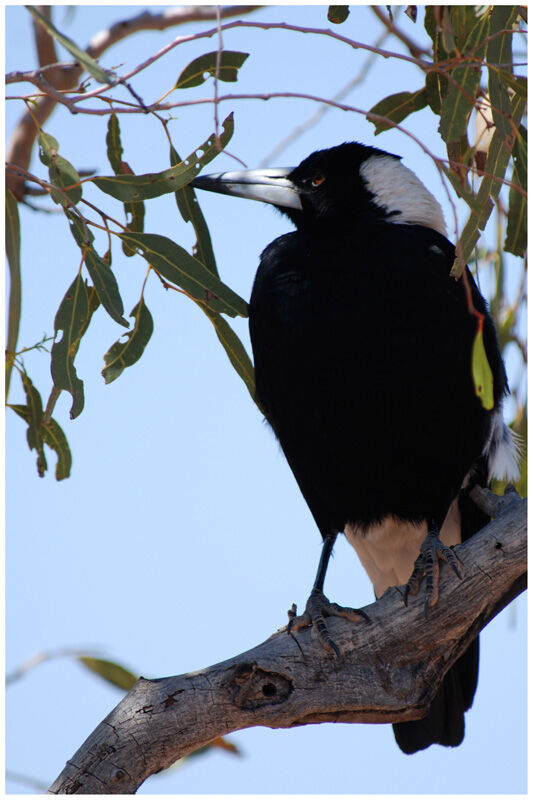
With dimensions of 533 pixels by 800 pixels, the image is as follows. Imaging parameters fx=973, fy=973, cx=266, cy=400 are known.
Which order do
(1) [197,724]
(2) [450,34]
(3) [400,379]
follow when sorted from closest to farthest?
(2) [450,34] < (1) [197,724] < (3) [400,379]

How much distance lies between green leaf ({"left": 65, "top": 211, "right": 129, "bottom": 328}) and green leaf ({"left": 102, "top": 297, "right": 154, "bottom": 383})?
16 cm

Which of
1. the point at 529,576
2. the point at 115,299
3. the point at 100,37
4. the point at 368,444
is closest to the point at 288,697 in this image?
the point at 529,576

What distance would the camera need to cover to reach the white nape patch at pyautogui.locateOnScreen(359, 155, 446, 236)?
2367mm

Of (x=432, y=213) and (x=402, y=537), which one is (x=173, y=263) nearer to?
(x=432, y=213)

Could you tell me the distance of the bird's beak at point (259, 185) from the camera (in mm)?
2438

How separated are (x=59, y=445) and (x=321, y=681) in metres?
0.84

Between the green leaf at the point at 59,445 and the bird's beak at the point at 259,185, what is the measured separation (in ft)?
2.25

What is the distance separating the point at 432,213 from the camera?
7.88ft

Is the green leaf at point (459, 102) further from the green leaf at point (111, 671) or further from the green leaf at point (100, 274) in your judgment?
the green leaf at point (111, 671)

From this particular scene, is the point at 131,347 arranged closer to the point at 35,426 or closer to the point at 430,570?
the point at 35,426

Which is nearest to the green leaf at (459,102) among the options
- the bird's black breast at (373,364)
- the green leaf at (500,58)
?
the green leaf at (500,58)

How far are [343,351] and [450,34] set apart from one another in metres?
0.76

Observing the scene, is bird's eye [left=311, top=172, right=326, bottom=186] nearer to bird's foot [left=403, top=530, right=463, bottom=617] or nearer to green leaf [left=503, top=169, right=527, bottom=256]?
green leaf [left=503, top=169, right=527, bottom=256]

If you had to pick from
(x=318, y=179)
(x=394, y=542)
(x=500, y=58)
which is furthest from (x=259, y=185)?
(x=394, y=542)
